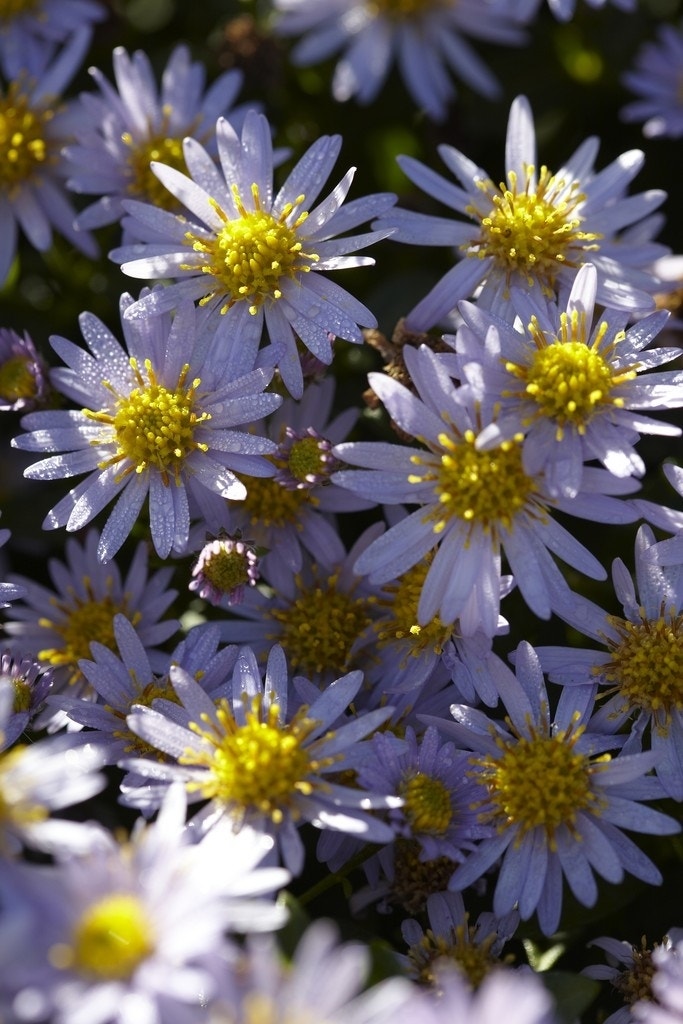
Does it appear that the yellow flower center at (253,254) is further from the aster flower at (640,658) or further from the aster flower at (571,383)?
the aster flower at (640,658)

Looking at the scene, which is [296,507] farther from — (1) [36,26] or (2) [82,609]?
(1) [36,26]

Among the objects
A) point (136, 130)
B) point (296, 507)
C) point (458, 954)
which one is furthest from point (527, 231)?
point (458, 954)

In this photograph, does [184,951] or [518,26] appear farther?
[518,26]

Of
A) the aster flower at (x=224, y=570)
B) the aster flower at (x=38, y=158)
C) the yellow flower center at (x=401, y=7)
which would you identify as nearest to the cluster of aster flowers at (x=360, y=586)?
the aster flower at (x=224, y=570)

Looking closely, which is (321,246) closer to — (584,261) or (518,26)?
(584,261)

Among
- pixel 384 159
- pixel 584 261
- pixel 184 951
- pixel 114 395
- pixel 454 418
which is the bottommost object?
pixel 184 951

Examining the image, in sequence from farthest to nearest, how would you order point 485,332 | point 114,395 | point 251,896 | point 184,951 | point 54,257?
1. point 54,257
2. point 114,395
3. point 485,332
4. point 251,896
5. point 184,951

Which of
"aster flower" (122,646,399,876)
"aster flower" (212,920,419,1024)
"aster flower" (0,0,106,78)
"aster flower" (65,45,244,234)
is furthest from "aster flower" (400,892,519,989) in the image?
"aster flower" (0,0,106,78)

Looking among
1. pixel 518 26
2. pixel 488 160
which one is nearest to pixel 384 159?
pixel 488 160
